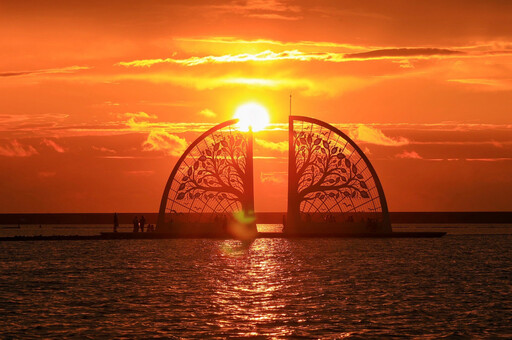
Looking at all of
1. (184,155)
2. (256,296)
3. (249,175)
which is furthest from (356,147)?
(256,296)

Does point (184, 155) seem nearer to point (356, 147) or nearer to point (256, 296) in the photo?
point (356, 147)

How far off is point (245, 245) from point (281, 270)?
93.5 feet

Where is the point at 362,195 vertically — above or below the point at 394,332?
above

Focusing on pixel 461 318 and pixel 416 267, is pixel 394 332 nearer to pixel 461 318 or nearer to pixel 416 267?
pixel 461 318

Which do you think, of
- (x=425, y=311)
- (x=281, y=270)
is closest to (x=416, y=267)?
(x=281, y=270)

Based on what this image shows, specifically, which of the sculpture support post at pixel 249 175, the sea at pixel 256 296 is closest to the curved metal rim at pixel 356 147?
the sculpture support post at pixel 249 175

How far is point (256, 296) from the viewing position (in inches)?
1531

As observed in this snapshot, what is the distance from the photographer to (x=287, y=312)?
110ft

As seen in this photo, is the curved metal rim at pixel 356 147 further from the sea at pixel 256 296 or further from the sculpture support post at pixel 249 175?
the sea at pixel 256 296

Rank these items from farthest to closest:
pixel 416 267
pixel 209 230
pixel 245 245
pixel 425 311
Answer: pixel 209 230, pixel 245 245, pixel 416 267, pixel 425 311

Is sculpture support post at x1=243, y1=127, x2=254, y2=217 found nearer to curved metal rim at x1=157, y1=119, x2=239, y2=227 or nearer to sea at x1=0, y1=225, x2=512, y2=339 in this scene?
curved metal rim at x1=157, y1=119, x2=239, y2=227

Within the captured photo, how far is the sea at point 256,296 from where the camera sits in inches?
1165

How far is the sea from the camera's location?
29594 millimetres

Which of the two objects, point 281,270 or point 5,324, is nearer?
point 5,324
